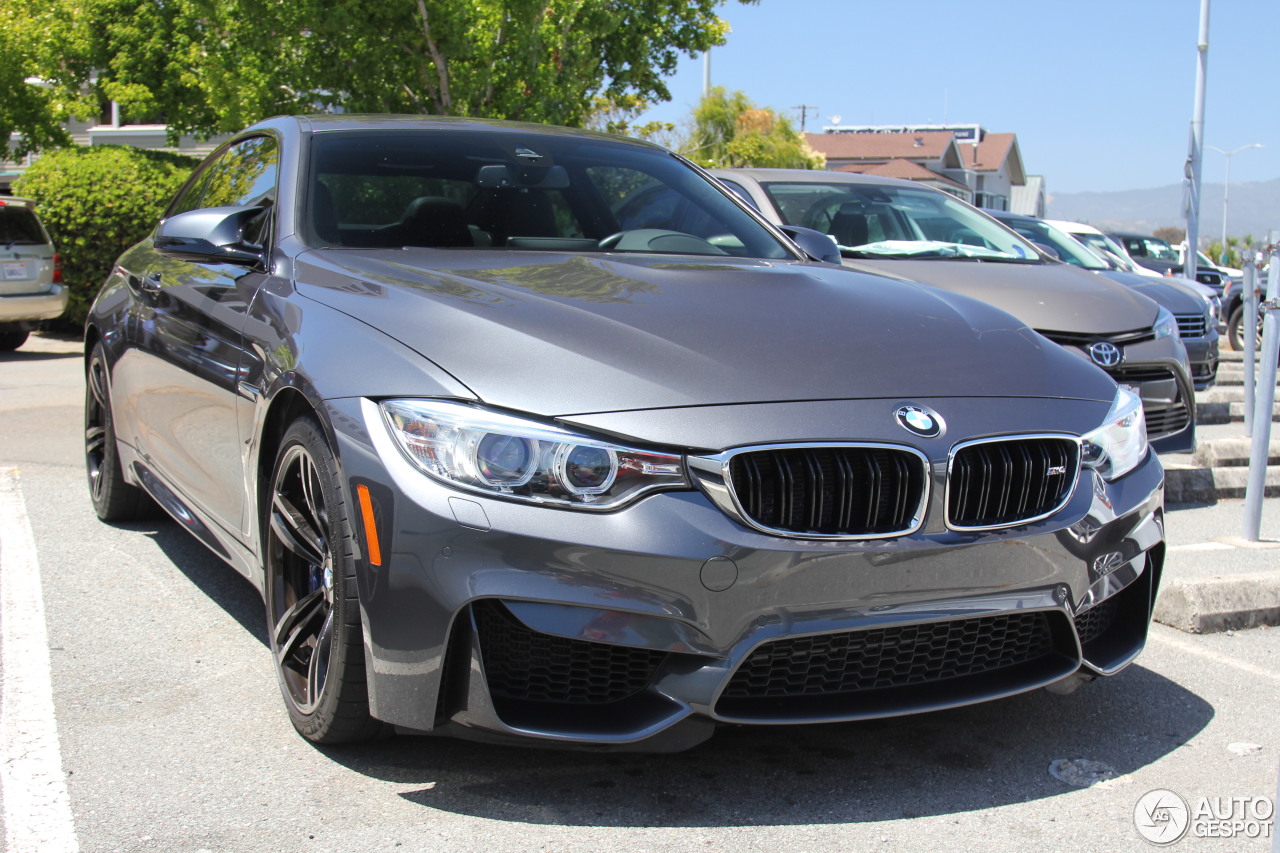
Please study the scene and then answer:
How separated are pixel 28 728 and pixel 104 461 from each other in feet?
7.77

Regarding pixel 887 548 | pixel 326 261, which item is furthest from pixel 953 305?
pixel 326 261

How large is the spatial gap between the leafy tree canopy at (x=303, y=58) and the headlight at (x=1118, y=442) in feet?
39.8

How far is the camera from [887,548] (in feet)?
8.80

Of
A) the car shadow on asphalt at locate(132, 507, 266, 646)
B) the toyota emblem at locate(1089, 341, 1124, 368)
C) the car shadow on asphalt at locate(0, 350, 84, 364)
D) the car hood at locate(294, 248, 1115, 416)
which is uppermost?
the car hood at locate(294, 248, 1115, 416)

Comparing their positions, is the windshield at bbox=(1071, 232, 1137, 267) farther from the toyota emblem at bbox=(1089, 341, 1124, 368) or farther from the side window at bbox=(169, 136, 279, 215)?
the side window at bbox=(169, 136, 279, 215)

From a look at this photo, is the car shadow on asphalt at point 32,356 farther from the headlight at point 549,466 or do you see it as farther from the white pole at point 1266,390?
the headlight at point 549,466

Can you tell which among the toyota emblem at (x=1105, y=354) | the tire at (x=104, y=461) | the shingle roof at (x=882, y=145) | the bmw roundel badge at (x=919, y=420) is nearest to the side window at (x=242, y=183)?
the tire at (x=104, y=461)

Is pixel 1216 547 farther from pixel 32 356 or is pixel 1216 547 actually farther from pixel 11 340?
pixel 11 340

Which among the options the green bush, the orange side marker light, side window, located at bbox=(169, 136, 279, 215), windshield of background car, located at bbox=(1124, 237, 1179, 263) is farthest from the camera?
windshield of background car, located at bbox=(1124, 237, 1179, 263)

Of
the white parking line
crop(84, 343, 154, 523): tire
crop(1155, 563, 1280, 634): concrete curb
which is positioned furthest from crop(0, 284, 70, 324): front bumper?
crop(1155, 563, 1280, 634): concrete curb

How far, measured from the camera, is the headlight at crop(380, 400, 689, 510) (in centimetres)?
260

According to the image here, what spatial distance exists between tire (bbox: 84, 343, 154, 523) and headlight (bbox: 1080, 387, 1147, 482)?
149 inches

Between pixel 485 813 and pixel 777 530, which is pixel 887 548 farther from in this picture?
pixel 485 813

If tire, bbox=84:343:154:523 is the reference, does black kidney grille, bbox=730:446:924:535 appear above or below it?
above
